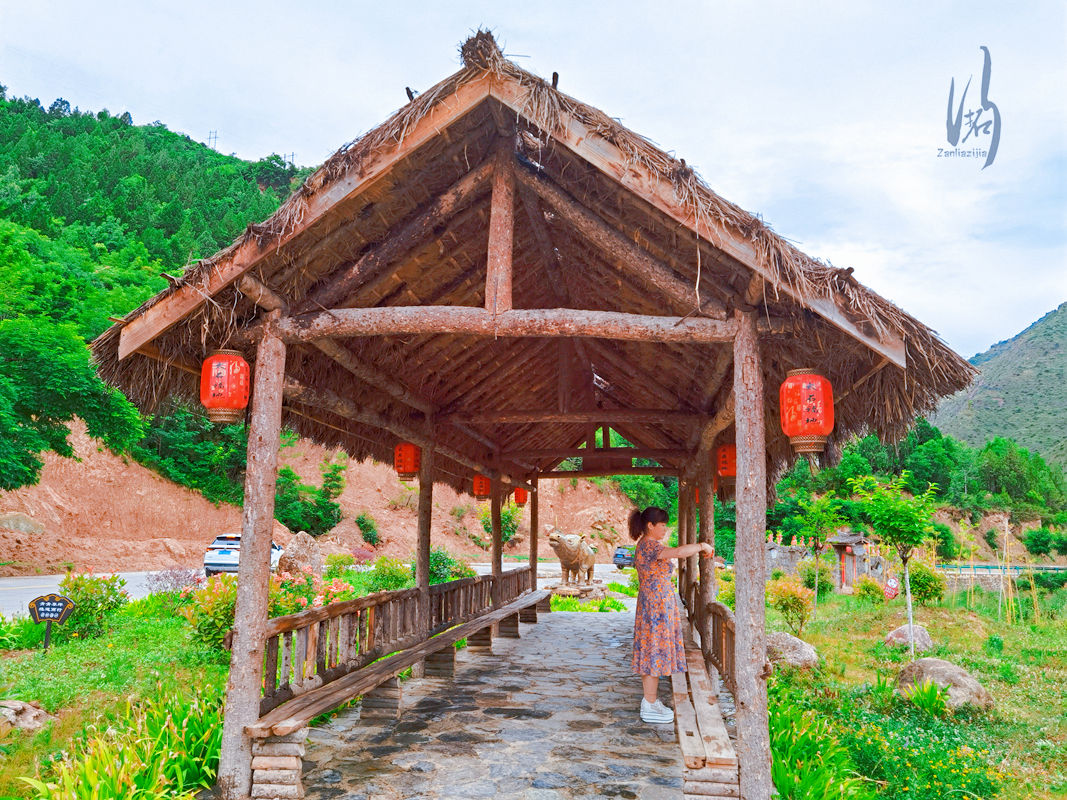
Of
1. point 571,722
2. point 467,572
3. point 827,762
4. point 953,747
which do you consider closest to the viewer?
point 827,762

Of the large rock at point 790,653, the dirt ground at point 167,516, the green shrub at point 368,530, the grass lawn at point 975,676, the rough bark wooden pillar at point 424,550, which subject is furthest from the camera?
the green shrub at point 368,530

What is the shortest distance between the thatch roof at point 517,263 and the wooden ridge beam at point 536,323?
0.17 metres

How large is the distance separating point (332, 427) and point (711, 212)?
197 inches

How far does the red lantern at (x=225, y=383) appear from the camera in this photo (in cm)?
456

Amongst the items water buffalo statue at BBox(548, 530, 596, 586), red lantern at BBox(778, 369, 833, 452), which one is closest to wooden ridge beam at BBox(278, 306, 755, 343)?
red lantern at BBox(778, 369, 833, 452)

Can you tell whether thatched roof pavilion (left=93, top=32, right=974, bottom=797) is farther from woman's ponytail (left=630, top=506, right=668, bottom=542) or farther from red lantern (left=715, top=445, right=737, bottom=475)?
red lantern (left=715, top=445, right=737, bottom=475)

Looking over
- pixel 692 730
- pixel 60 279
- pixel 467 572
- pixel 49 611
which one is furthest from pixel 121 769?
pixel 467 572

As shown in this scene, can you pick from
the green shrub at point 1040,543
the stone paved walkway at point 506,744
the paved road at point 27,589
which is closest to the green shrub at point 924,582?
the stone paved walkway at point 506,744

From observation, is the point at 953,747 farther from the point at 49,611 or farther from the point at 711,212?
the point at 49,611

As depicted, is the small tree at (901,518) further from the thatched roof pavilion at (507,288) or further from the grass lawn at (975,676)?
the thatched roof pavilion at (507,288)

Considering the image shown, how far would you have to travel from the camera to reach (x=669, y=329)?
175 inches

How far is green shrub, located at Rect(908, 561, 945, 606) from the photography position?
13.6 meters

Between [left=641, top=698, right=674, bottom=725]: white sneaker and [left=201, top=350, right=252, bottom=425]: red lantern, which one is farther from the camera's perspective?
[left=641, top=698, right=674, bottom=725]: white sneaker

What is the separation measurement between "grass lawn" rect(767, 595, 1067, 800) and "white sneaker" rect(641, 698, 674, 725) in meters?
1.59
